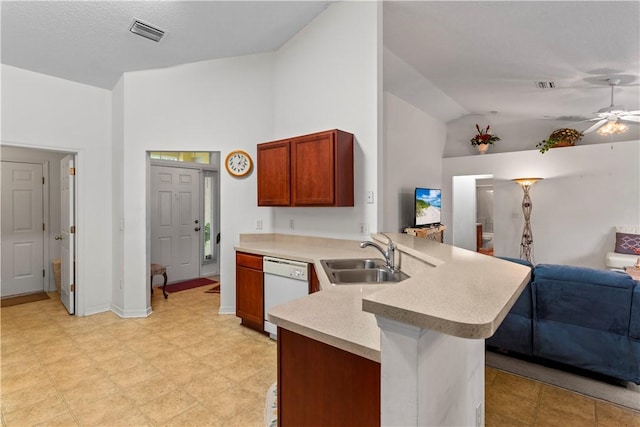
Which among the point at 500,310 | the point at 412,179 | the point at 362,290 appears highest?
the point at 412,179

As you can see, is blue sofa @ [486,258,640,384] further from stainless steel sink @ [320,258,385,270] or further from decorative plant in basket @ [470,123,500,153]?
decorative plant in basket @ [470,123,500,153]

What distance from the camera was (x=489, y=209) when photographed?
6.50 m

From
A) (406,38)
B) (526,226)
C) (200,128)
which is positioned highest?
(406,38)

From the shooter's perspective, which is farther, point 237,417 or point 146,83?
point 146,83

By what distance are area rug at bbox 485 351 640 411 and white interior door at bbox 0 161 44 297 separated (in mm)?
6135

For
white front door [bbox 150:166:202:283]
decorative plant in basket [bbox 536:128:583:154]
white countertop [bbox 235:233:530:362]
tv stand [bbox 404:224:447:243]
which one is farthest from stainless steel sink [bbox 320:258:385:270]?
decorative plant in basket [bbox 536:128:583:154]

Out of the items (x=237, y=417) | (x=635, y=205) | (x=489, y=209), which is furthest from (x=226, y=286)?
(x=635, y=205)

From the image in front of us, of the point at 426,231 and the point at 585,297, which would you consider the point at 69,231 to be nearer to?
the point at 426,231

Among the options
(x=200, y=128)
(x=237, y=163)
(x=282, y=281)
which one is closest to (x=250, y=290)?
(x=282, y=281)

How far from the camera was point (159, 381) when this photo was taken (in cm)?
239

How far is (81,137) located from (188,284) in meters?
2.65

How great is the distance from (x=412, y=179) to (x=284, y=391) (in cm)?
494

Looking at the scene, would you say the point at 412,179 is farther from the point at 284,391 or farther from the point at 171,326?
the point at 284,391

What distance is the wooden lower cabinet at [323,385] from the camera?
1052mm
